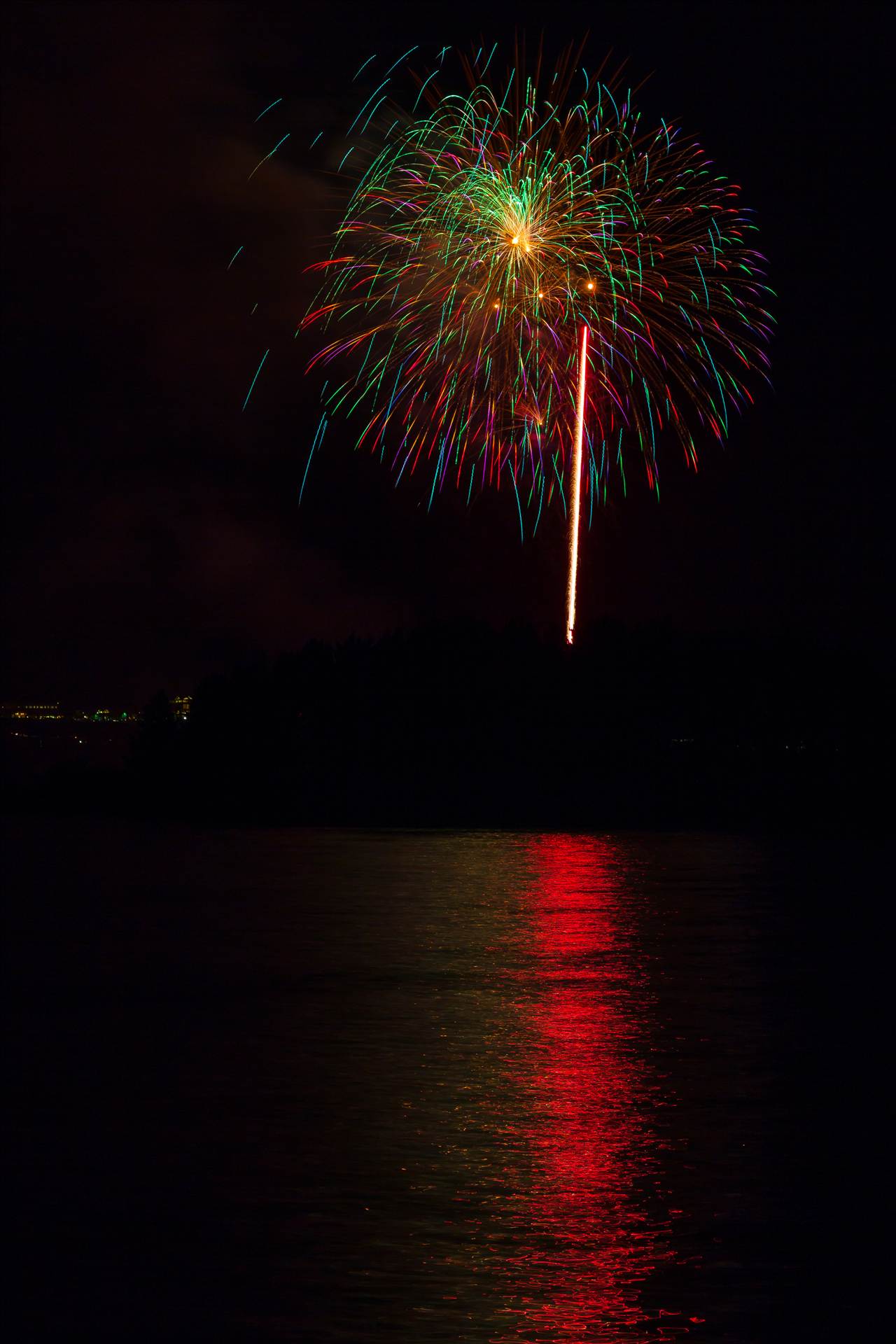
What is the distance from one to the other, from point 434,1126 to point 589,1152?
3.02 feet

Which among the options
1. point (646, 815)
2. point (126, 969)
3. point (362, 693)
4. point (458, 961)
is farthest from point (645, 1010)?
point (362, 693)

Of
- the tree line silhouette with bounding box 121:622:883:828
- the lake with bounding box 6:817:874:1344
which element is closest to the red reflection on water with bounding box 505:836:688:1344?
the lake with bounding box 6:817:874:1344

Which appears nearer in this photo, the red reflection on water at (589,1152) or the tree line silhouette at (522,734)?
the red reflection on water at (589,1152)

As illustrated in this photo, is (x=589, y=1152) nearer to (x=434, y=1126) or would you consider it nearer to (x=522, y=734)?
(x=434, y=1126)

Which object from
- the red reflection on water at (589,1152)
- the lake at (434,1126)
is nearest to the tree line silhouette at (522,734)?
the lake at (434,1126)

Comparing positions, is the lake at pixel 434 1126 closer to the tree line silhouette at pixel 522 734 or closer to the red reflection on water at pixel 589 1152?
the red reflection on water at pixel 589 1152

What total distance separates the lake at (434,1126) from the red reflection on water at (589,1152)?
2cm

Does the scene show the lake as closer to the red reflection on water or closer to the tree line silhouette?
the red reflection on water

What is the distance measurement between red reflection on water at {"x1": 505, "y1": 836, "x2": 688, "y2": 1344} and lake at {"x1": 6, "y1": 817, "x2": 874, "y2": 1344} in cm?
2

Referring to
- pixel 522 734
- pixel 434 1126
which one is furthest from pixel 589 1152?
pixel 522 734

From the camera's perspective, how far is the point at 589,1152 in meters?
8.79

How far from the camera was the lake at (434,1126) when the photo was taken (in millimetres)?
6344

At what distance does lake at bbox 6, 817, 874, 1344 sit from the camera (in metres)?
6.34

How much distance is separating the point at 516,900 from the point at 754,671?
111ft
